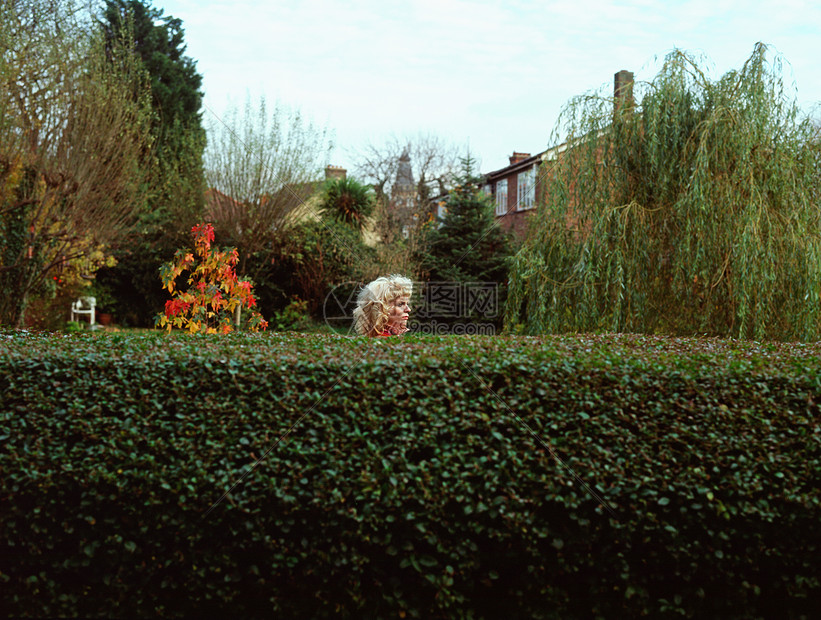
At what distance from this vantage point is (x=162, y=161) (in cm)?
2094

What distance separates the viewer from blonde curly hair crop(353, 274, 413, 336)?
5.51 metres

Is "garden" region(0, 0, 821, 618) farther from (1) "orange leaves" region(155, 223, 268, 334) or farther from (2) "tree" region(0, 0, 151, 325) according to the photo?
(2) "tree" region(0, 0, 151, 325)

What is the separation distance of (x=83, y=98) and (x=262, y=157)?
5.52 m

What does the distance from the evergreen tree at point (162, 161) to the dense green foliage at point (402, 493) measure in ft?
48.7

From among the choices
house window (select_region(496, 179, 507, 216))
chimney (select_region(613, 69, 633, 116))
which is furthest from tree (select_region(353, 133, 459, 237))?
chimney (select_region(613, 69, 633, 116))

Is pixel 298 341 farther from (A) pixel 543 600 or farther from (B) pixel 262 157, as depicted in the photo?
(B) pixel 262 157

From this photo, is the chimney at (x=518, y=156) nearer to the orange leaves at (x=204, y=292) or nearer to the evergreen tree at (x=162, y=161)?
the evergreen tree at (x=162, y=161)

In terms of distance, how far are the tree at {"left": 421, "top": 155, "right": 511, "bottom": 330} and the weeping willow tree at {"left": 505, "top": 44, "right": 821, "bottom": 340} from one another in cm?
791

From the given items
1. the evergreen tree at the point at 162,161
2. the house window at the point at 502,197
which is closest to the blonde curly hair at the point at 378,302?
the evergreen tree at the point at 162,161

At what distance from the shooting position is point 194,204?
1784cm

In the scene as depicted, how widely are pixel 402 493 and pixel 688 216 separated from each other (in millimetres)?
6541

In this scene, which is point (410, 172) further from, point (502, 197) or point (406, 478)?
point (406, 478)

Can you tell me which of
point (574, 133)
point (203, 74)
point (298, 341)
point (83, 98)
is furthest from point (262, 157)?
point (298, 341)

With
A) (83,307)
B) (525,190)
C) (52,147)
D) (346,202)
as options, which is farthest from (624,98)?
(83,307)
